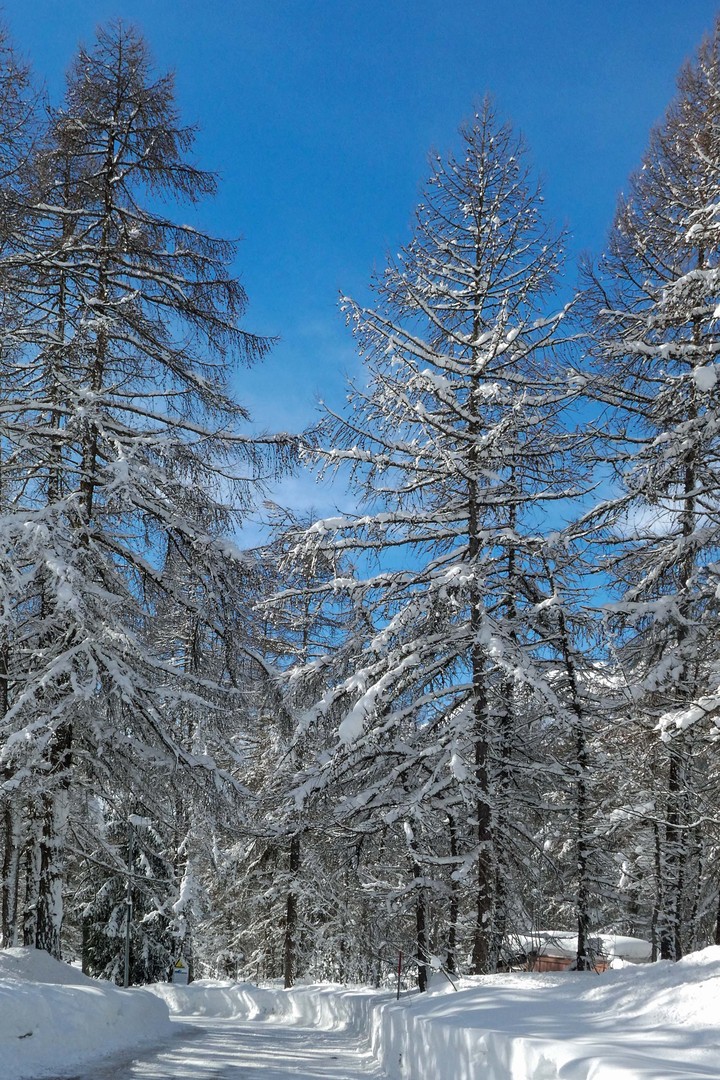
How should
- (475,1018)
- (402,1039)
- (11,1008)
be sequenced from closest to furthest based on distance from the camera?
(475,1018)
(11,1008)
(402,1039)

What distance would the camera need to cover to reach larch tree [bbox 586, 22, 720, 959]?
33.8 ft

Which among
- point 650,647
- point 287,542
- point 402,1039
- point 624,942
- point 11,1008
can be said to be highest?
point 287,542

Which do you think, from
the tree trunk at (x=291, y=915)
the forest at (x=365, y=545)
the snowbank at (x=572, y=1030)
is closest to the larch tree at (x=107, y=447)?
the forest at (x=365, y=545)

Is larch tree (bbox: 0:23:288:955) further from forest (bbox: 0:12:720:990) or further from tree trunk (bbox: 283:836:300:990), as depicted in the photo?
tree trunk (bbox: 283:836:300:990)

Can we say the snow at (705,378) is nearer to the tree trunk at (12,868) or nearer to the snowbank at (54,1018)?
the snowbank at (54,1018)

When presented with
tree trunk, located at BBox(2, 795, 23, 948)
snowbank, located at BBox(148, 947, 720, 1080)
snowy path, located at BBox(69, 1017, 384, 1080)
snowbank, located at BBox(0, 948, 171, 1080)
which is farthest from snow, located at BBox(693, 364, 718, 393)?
tree trunk, located at BBox(2, 795, 23, 948)

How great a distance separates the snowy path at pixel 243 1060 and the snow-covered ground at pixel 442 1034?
3 cm

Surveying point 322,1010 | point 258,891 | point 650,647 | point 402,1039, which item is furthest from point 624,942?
point 402,1039

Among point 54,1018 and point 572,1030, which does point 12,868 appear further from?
point 572,1030

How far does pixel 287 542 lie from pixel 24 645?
4739 millimetres

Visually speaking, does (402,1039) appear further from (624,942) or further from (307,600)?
(624,942)

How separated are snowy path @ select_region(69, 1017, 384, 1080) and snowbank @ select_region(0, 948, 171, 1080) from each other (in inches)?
15.8

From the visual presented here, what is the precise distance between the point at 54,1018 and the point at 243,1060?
240cm

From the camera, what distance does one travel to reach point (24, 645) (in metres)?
14.1
